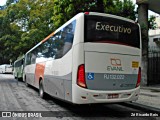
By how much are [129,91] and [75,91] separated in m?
1.88

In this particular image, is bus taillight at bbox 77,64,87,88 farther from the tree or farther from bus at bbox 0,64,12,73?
bus at bbox 0,64,12,73

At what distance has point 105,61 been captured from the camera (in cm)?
730

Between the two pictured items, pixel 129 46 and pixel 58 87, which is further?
pixel 58 87

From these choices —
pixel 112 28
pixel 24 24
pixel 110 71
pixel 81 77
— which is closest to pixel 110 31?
pixel 112 28

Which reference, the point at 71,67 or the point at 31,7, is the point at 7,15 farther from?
the point at 71,67

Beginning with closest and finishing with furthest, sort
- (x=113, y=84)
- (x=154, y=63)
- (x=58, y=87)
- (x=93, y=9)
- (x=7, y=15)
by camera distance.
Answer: (x=113, y=84)
(x=58, y=87)
(x=93, y=9)
(x=154, y=63)
(x=7, y=15)

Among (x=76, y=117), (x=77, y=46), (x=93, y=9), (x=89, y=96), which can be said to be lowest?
(x=76, y=117)

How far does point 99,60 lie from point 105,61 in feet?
0.71

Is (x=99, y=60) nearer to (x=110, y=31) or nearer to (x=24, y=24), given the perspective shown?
(x=110, y=31)

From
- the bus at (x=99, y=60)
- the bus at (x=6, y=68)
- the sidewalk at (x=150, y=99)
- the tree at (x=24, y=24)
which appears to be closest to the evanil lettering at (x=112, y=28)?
the bus at (x=99, y=60)

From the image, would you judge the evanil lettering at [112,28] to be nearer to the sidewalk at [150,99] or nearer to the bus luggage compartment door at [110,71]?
the bus luggage compartment door at [110,71]

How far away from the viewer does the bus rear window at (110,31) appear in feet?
23.9

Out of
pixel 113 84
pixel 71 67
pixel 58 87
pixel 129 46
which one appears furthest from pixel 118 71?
pixel 58 87

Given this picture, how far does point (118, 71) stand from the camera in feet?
24.6
